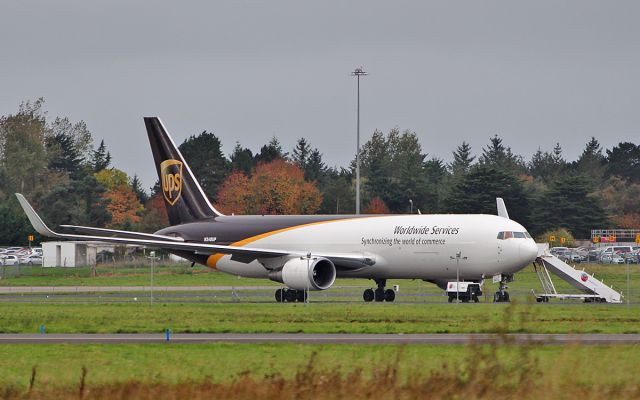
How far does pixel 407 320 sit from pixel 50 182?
11335 cm

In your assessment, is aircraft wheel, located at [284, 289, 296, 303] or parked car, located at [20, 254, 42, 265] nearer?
aircraft wheel, located at [284, 289, 296, 303]

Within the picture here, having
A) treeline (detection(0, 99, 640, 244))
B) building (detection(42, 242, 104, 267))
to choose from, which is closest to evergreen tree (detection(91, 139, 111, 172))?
treeline (detection(0, 99, 640, 244))

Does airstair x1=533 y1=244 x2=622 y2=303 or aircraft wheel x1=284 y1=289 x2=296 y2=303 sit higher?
airstair x1=533 y1=244 x2=622 y2=303

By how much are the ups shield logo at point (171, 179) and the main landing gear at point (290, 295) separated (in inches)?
423

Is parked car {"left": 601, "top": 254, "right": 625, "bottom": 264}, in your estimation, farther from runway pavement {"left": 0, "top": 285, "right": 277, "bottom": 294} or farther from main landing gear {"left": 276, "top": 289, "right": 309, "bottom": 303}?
main landing gear {"left": 276, "top": 289, "right": 309, "bottom": 303}

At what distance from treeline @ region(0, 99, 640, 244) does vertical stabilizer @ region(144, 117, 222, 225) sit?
158 ft

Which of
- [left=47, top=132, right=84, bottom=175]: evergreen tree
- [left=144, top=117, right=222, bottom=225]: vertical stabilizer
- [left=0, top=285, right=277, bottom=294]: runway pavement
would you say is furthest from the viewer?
[left=47, top=132, right=84, bottom=175]: evergreen tree

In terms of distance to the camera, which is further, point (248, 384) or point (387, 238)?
point (387, 238)

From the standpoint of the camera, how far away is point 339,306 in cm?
4753

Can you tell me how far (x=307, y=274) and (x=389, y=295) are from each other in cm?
402

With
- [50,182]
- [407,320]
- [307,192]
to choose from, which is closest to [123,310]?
[407,320]

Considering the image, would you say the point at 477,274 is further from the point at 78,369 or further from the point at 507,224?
the point at 78,369

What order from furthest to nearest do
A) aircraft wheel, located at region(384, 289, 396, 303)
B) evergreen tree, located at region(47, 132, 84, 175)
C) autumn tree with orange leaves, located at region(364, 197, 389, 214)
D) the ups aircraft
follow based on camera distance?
evergreen tree, located at region(47, 132, 84, 175), autumn tree with orange leaves, located at region(364, 197, 389, 214), aircraft wheel, located at region(384, 289, 396, 303), the ups aircraft

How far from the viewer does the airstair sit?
52.7 m
